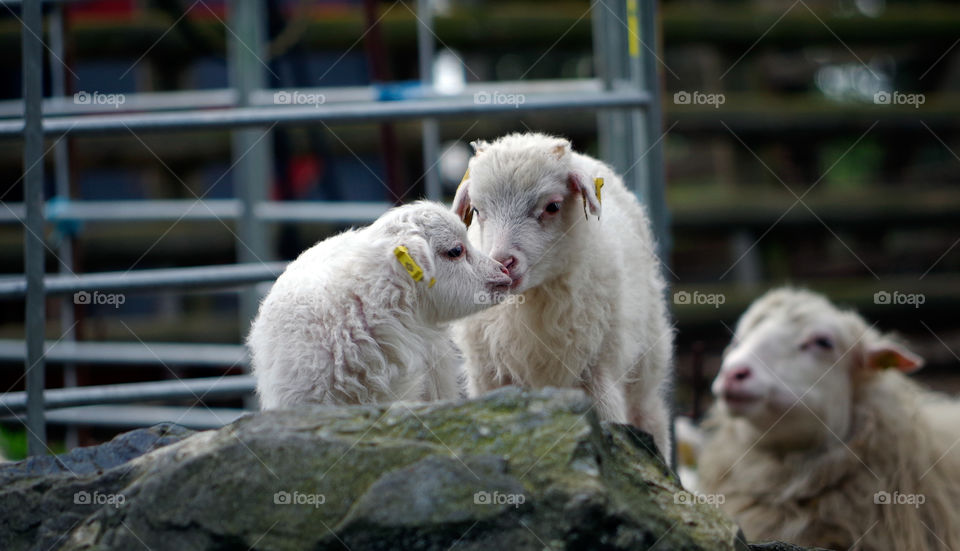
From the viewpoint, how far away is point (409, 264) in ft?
9.51

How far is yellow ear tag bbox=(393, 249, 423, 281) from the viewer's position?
289 centimetres

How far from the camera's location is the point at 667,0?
8.84 metres

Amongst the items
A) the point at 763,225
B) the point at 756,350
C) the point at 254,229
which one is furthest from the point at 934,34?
the point at 254,229

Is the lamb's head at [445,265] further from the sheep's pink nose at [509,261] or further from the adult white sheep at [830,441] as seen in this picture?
the adult white sheep at [830,441]

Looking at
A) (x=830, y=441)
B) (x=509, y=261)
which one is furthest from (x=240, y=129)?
(x=830, y=441)

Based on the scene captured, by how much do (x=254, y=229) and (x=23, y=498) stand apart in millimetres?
3106

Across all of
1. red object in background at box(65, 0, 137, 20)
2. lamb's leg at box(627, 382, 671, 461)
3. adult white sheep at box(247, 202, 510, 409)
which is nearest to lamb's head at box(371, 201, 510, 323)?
adult white sheep at box(247, 202, 510, 409)

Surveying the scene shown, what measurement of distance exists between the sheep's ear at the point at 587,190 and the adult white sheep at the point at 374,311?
1.19 feet

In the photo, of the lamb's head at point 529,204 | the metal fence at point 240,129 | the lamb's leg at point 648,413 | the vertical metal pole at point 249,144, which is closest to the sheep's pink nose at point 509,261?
the lamb's head at point 529,204

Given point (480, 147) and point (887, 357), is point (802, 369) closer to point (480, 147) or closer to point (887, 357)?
point (887, 357)

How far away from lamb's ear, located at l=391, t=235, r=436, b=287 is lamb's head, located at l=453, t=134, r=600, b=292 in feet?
1.03

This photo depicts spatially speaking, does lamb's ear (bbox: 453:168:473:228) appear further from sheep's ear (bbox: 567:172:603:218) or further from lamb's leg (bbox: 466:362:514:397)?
lamb's leg (bbox: 466:362:514:397)

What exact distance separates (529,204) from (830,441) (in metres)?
2.28

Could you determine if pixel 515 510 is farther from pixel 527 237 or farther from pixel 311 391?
pixel 527 237
